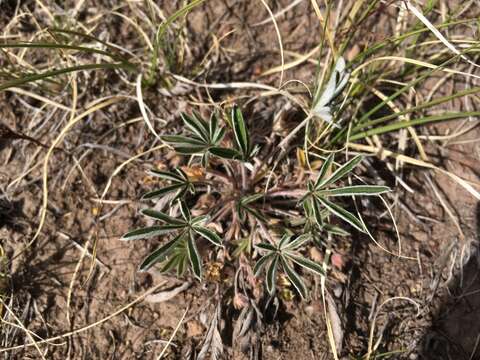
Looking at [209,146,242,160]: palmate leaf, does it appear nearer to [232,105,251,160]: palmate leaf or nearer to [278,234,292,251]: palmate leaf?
[232,105,251,160]: palmate leaf

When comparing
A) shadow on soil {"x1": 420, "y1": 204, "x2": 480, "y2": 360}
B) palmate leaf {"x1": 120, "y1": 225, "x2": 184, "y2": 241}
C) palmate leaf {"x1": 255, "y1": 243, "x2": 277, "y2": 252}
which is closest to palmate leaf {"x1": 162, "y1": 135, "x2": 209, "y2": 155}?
palmate leaf {"x1": 120, "y1": 225, "x2": 184, "y2": 241}

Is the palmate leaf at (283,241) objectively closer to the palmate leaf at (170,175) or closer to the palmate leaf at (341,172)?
the palmate leaf at (341,172)

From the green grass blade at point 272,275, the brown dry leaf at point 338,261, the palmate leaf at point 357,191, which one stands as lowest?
the brown dry leaf at point 338,261

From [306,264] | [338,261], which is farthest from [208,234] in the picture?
[338,261]

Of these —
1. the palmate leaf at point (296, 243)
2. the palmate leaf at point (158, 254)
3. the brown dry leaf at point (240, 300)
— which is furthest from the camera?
the brown dry leaf at point (240, 300)

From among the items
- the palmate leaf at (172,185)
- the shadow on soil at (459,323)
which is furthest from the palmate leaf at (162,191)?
the shadow on soil at (459,323)

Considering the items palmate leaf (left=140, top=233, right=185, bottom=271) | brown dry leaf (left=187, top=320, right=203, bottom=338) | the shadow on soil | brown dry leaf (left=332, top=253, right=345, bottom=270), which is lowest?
brown dry leaf (left=187, top=320, right=203, bottom=338)

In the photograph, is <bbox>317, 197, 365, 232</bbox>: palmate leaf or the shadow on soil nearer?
<bbox>317, 197, 365, 232</bbox>: palmate leaf

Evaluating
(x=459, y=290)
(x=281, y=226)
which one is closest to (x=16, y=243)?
(x=281, y=226)
